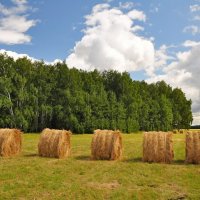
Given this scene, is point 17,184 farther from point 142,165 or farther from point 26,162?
point 142,165

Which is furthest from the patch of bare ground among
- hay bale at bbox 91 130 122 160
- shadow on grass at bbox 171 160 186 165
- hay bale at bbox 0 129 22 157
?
hay bale at bbox 0 129 22 157

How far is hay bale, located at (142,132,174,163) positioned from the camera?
20688mm

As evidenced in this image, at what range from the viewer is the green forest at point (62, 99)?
62344 mm

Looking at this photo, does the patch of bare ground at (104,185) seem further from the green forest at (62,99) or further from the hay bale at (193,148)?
the green forest at (62,99)

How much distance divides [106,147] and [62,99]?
45.2m

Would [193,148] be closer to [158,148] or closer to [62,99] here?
[158,148]

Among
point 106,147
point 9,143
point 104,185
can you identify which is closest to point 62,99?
point 9,143

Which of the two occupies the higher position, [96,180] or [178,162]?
[178,162]

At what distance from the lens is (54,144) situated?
2306 cm

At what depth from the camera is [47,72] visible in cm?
6850

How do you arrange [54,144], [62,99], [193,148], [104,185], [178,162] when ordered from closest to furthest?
[104,185] → [193,148] → [178,162] → [54,144] → [62,99]

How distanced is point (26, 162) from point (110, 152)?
14.7ft

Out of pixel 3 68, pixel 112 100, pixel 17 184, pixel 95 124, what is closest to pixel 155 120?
pixel 112 100

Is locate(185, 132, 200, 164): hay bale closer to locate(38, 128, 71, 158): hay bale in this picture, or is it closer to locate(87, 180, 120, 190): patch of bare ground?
locate(87, 180, 120, 190): patch of bare ground
